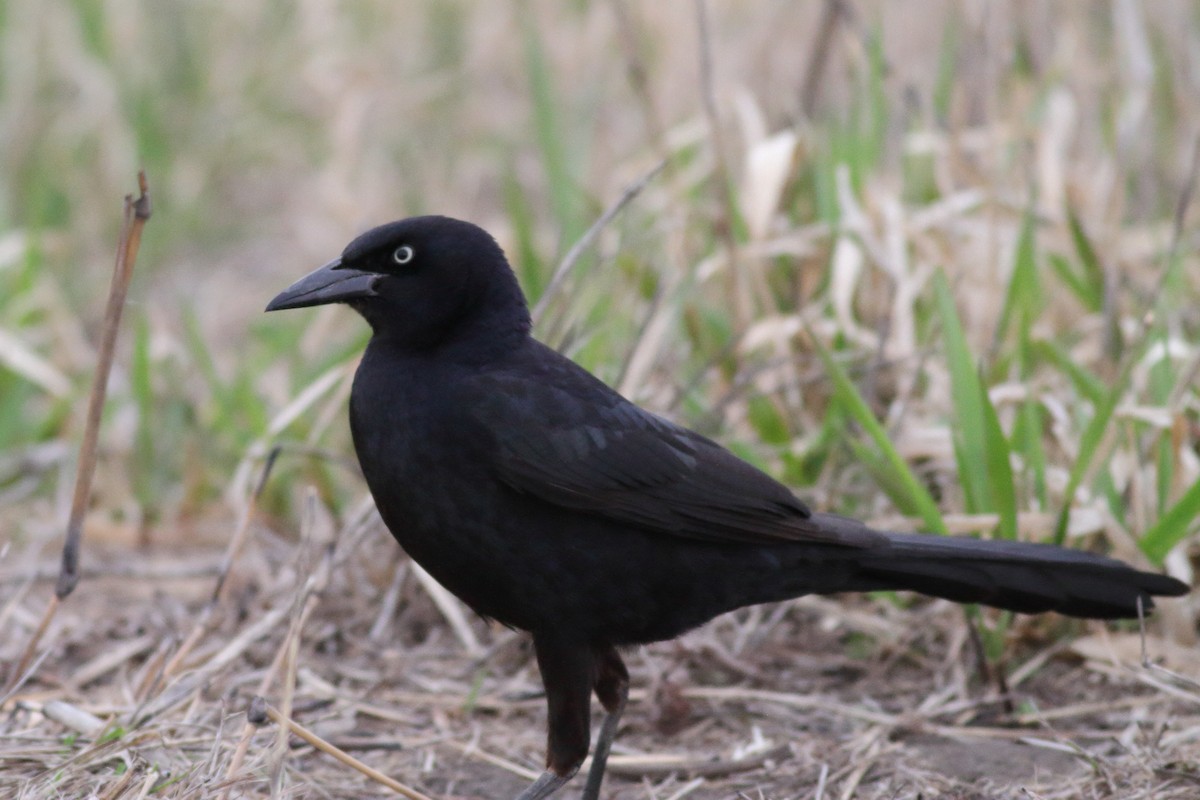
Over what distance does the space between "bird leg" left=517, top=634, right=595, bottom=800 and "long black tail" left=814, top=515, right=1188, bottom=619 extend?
619 millimetres

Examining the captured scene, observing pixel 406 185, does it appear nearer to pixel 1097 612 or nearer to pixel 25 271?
pixel 25 271

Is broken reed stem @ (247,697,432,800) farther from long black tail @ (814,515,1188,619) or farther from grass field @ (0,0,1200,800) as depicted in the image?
long black tail @ (814,515,1188,619)

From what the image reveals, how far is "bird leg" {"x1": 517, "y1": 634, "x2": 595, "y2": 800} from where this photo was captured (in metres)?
2.86

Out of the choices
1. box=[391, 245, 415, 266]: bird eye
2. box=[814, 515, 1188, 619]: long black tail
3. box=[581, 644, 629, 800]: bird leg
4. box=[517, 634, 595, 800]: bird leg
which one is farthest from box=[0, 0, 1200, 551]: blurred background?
box=[517, 634, 595, 800]: bird leg

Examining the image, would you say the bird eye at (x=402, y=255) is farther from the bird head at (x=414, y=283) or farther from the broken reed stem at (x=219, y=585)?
the broken reed stem at (x=219, y=585)

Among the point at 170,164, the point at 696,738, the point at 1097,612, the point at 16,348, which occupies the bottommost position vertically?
the point at 696,738

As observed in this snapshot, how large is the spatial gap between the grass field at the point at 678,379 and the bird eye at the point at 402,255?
62 centimetres

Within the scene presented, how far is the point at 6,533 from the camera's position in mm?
4457

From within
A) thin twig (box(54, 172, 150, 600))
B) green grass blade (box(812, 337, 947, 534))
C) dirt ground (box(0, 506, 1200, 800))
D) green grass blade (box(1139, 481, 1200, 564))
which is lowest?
dirt ground (box(0, 506, 1200, 800))

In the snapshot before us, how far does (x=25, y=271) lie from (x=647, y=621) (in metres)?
3.37

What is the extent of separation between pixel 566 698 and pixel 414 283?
0.90 m

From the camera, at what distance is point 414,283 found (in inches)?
116

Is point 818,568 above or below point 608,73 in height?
below

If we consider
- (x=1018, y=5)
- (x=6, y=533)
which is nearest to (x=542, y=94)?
(x=1018, y=5)
